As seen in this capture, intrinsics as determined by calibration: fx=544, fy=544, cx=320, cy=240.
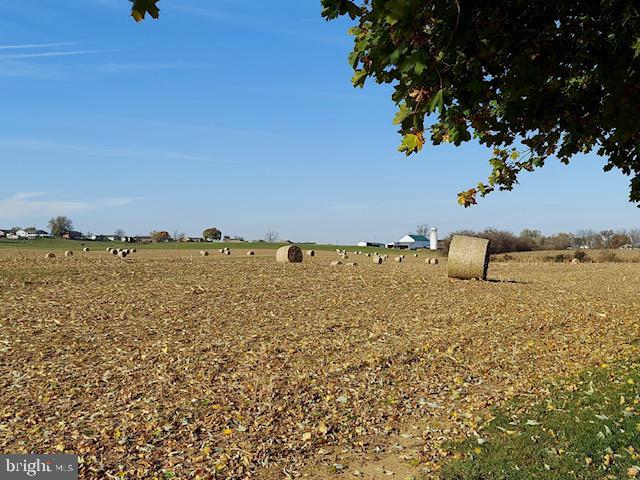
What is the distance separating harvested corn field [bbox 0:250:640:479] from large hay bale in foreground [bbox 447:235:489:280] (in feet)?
9.36

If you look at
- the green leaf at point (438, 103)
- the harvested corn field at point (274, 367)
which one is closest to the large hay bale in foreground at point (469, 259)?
the harvested corn field at point (274, 367)

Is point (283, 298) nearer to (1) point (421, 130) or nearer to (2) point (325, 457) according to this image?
(2) point (325, 457)

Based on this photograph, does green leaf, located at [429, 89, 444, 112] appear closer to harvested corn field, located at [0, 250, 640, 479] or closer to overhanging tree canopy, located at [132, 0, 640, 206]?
overhanging tree canopy, located at [132, 0, 640, 206]

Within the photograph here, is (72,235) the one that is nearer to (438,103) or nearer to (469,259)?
(469,259)

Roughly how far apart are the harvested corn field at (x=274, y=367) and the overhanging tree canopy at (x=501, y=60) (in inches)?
160

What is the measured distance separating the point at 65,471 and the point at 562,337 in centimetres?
1050

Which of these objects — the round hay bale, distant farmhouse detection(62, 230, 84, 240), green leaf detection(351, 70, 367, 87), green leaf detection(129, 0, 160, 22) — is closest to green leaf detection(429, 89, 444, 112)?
green leaf detection(351, 70, 367, 87)

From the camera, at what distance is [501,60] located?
709cm

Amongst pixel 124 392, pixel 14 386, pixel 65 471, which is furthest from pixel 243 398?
pixel 14 386

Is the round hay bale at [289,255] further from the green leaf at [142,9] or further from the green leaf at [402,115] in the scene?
the green leaf at [142,9]

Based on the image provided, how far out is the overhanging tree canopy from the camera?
4.96m

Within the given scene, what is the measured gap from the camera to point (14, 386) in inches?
363

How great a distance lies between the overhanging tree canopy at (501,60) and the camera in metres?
4.96

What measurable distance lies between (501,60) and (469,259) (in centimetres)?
1550
